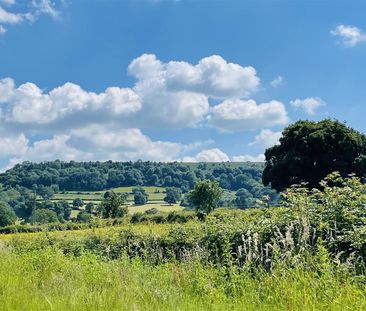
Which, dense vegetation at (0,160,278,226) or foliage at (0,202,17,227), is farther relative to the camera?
dense vegetation at (0,160,278,226)

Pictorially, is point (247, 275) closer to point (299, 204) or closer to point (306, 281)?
point (306, 281)

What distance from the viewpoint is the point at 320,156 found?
49219 mm

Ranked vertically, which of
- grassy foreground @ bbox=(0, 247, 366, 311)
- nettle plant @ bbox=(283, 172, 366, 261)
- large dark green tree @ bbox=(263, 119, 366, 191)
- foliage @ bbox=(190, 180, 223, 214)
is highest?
large dark green tree @ bbox=(263, 119, 366, 191)

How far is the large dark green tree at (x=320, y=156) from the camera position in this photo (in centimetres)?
4856

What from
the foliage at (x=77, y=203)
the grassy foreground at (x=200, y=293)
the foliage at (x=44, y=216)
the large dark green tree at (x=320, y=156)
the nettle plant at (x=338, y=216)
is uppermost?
the large dark green tree at (x=320, y=156)

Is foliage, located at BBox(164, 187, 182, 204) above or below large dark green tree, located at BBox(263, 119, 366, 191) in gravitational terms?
below

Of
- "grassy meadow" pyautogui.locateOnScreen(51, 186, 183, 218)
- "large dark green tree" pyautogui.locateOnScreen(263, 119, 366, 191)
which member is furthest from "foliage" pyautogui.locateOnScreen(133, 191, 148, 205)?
"large dark green tree" pyautogui.locateOnScreen(263, 119, 366, 191)

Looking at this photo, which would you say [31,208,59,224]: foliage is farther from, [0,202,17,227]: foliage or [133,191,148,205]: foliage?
[133,191,148,205]: foliage

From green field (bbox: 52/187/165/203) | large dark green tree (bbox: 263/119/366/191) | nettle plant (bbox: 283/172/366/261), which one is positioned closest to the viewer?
nettle plant (bbox: 283/172/366/261)

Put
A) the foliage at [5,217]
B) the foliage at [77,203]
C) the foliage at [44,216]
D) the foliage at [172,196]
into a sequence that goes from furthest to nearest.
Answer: the foliage at [172,196]
the foliage at [77,203]
the foliage at [44,216]
the foliage at [5,217]

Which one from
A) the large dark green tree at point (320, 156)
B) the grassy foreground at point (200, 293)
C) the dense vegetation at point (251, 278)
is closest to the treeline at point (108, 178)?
the large dark green tree at point (320, 156)

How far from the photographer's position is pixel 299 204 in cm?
1030

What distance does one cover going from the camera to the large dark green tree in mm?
48562

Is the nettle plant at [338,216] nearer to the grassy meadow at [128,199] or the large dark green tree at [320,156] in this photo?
the large dark green tree at [320,156]
